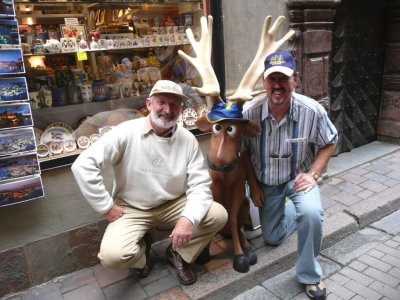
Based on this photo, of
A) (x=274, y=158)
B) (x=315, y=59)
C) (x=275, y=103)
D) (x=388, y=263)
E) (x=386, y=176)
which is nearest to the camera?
(x=275, y=103)

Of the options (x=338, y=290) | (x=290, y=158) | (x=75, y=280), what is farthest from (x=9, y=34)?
(x=338, y=290)

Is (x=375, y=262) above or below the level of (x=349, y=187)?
below

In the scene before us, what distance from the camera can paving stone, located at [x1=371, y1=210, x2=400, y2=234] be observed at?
12.3ft

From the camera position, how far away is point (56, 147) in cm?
323

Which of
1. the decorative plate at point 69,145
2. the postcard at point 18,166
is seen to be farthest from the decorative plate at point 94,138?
the postcard at point 18,166

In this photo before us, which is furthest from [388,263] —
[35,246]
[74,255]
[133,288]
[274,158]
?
[35,246]

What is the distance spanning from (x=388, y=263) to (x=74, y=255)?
273 centimetres

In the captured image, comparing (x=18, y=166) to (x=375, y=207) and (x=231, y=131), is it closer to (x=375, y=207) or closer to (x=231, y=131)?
(x=231, y=131)

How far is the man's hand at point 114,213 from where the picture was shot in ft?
8.94

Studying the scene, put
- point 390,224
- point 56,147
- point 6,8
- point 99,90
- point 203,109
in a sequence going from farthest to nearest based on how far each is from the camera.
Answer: point 203,109
point 390,224
point 99,90
point 56,147
point 6,8

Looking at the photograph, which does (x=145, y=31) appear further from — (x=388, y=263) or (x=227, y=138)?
(x=388, y=263)

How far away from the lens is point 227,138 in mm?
2703

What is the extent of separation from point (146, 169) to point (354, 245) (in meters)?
2.17

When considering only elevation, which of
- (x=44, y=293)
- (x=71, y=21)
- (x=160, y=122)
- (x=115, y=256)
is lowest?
(x=44, y=293)
